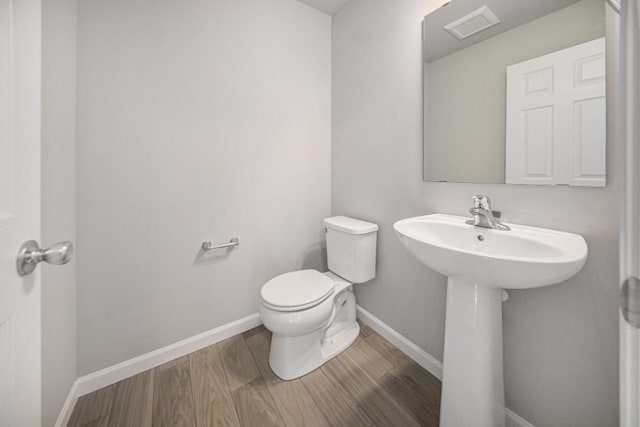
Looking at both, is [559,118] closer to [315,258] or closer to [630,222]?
[630,222]

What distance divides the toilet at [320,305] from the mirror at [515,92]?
62cm

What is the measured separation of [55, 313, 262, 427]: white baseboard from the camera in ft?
3.88

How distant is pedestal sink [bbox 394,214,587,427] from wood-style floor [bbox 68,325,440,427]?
0.29m

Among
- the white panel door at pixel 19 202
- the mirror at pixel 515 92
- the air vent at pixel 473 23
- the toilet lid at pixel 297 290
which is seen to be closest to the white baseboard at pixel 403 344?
the toilet lid at pixel 297 290

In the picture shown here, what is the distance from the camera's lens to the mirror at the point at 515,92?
0.84 meters

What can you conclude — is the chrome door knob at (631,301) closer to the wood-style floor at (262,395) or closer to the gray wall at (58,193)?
the wood-style floor at (262,395)

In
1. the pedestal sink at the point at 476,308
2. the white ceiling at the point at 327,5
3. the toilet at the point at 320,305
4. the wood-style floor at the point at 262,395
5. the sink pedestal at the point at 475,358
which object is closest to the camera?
the pedestal sink at the point at 476,308

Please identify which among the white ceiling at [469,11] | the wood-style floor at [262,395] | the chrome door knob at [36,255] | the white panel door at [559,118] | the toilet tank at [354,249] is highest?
the white ceiling at [469,11]

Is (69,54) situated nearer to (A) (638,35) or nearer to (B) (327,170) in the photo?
(B) (327,170)

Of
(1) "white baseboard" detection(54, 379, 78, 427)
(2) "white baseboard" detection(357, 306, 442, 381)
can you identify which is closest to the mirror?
(2) "white baseboard" detection(357, 306, 442, 381)

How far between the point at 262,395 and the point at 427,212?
1.26 m

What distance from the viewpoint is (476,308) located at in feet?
2.94

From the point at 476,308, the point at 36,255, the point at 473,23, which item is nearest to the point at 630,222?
the point at 476,308

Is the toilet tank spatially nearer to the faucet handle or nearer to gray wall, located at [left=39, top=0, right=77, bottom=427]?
the faucet handle
